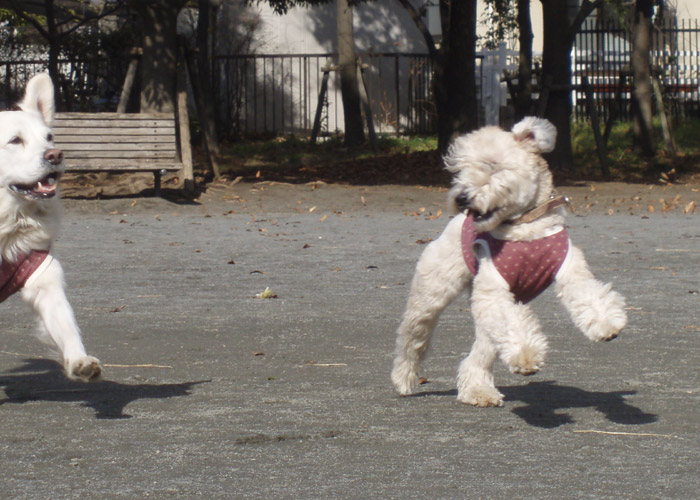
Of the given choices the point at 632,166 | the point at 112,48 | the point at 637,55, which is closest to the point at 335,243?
the point at 632,166

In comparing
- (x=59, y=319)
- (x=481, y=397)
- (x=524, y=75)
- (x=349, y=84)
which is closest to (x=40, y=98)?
(x=59, y=319)

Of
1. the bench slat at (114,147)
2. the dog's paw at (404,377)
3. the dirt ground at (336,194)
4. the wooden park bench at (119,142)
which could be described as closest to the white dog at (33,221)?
the dog's paw at (404,377)

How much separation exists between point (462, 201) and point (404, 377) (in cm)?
116

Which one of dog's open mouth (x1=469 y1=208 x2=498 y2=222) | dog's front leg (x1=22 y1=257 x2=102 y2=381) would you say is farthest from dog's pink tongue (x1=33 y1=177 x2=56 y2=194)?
dog's open mouth (x1=469 y1=208 x2=498 y2=222)

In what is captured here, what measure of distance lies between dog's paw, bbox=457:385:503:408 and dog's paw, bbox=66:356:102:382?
1716mm

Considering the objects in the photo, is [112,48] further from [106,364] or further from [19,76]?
[106,364]

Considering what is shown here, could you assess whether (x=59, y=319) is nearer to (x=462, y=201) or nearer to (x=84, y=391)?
(x=84, y=391)

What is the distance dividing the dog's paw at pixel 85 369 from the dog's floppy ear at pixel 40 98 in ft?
4.27

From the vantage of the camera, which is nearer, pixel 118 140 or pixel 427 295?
pixel 427 295

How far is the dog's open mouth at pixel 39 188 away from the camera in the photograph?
4727 millimetres

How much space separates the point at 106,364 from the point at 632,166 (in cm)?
1673

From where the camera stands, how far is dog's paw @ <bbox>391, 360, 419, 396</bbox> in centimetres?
535

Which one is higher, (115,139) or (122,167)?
(115,139)

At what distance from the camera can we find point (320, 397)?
527cm
